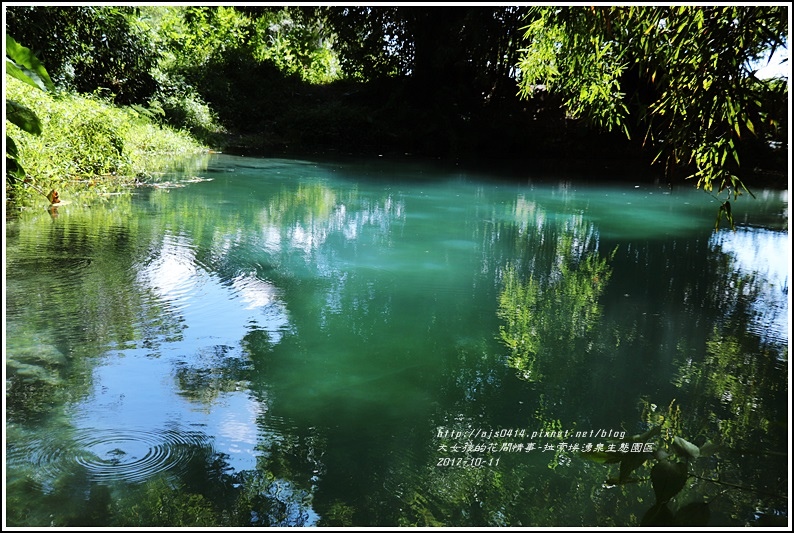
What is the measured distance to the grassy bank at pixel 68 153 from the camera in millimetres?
5723

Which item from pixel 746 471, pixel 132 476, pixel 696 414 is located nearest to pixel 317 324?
pixel 132 476

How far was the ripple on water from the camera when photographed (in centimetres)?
188

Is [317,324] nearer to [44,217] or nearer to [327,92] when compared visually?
[44,217]

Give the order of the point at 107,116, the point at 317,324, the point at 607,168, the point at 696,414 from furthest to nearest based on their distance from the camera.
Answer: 1. the point at 607,168
2. the point at 107,116
3. the point at 317,324
4. the point at 696,414

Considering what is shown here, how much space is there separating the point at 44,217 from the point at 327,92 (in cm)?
1215

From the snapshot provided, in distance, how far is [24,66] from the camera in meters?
1.21

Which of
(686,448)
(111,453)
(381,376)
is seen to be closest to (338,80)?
(381,376)

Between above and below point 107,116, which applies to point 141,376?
below

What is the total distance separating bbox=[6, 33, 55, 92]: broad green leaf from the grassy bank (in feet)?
14.4

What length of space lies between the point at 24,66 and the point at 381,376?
→ 170 centimetres

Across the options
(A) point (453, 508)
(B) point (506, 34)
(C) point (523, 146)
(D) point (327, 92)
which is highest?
(B) point (506, 34)

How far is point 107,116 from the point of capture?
23.8 ft

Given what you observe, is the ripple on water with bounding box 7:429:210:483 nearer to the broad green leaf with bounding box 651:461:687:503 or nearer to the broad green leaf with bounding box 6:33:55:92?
the broad green leaf with bounding box 6:33:55:92

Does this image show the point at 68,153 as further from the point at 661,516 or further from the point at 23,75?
the point at 661,516
